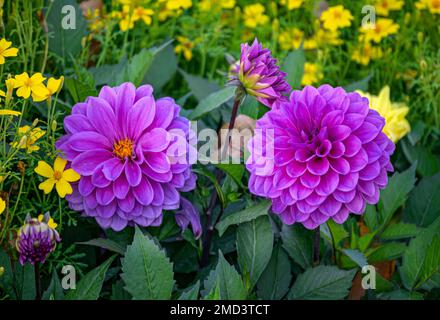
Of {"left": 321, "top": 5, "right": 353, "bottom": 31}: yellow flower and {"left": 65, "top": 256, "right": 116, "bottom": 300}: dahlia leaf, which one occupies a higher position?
{"left": 321, "top": 5, "right": 353, "bottom": 31}: yellow flower

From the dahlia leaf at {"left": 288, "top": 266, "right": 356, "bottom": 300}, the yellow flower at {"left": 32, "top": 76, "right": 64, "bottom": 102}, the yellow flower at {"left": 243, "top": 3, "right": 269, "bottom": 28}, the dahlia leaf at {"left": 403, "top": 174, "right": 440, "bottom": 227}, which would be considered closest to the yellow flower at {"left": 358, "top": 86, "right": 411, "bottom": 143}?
the dahlia leaf at {"left": 403, "top": 174, "right": 440, "bottom": 227}

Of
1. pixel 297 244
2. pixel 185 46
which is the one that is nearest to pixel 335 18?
pixel 185 46

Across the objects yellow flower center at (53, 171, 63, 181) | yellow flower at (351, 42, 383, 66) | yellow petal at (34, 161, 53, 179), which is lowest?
yellow flower at (351, 42, 383, 66)

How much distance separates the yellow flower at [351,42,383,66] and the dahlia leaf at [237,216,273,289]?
78cm

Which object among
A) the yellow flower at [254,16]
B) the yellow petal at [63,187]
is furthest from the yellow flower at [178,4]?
the yellow petal at [63,187]

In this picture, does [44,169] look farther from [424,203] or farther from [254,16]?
[254,16]

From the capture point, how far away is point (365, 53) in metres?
1.63

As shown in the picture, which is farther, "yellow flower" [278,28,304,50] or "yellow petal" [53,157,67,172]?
"yellow flower" [278,28,304,50]

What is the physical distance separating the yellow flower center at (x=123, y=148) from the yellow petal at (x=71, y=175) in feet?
0.20

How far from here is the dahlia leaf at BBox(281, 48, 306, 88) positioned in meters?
1.23

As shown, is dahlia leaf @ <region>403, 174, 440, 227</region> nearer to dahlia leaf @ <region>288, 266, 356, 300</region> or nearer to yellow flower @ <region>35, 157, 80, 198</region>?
dahlia leaf @ <region>288, 266, 356, 300</region>

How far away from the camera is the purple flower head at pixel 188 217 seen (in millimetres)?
980

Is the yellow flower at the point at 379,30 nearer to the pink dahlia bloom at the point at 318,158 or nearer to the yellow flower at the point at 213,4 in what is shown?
the yellow flower at the point at 213,4

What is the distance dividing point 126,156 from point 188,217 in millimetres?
138
